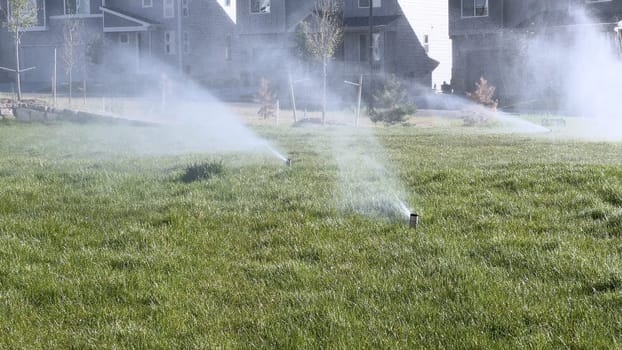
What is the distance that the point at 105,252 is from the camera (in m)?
7.09

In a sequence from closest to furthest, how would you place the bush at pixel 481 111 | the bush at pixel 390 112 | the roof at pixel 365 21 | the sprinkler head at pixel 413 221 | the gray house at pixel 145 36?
the sprinkler head at pixel 413 221 → the bush at pixel 481 111 → the bush at pixel 390 112 → the roof at pixel 365 21 → the gray house at pixel 145 36

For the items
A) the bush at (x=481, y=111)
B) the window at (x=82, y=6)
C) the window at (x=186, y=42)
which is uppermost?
the window at (x=82, y=6)

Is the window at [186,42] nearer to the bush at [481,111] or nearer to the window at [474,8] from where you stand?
the window at [474,8]

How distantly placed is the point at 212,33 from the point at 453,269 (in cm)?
5123

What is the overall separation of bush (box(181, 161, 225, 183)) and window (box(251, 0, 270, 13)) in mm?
42124

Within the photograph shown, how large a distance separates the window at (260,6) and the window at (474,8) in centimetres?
1354

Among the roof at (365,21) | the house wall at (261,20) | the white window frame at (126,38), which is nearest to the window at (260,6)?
the house wall at (261,20)

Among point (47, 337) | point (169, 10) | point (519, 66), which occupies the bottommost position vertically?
point (47, 337)

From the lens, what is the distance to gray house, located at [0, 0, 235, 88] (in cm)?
5550

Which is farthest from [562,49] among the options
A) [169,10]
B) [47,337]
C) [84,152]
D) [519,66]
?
[47,337]

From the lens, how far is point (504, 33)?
44.4 meters

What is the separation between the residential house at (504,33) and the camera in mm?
41844

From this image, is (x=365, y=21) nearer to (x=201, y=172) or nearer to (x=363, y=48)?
(x=363, y=48)

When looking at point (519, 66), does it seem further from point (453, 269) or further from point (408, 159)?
point (453, 269)
